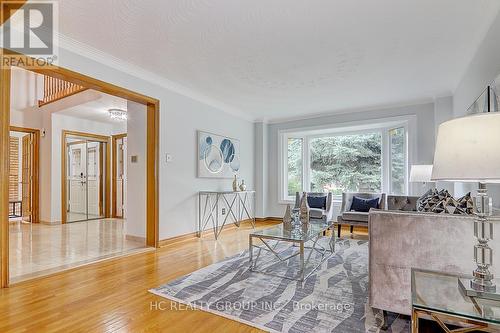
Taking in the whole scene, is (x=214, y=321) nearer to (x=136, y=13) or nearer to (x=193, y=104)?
(x=136, y=13)

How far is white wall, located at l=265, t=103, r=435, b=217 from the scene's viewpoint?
16.1 ft

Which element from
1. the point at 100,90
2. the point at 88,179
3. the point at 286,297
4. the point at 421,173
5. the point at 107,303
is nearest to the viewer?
the point at 107,303

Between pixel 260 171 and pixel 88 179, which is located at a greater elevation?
pixel 260 171

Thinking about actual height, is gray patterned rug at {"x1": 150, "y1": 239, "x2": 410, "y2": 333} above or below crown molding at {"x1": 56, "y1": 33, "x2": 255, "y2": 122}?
below

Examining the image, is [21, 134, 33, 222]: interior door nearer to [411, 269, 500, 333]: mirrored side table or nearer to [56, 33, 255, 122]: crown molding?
[56, 33, 255, 122]: crown molding

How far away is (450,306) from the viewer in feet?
3.99

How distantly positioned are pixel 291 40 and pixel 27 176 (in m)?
6.53

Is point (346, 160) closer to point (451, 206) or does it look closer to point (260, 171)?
point (260, 171)

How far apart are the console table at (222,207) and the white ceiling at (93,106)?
238 centimetres

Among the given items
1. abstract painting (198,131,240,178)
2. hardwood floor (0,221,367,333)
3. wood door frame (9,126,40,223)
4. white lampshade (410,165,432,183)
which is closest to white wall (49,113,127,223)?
wood door frame (9,126,40,223)

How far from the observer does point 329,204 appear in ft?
16.3

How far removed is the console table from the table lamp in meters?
3.64

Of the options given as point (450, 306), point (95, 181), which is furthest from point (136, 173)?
point (450, 306)

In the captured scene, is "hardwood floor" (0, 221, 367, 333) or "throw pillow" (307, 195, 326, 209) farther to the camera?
"throw pillow" (307, 195, 326, 209)
